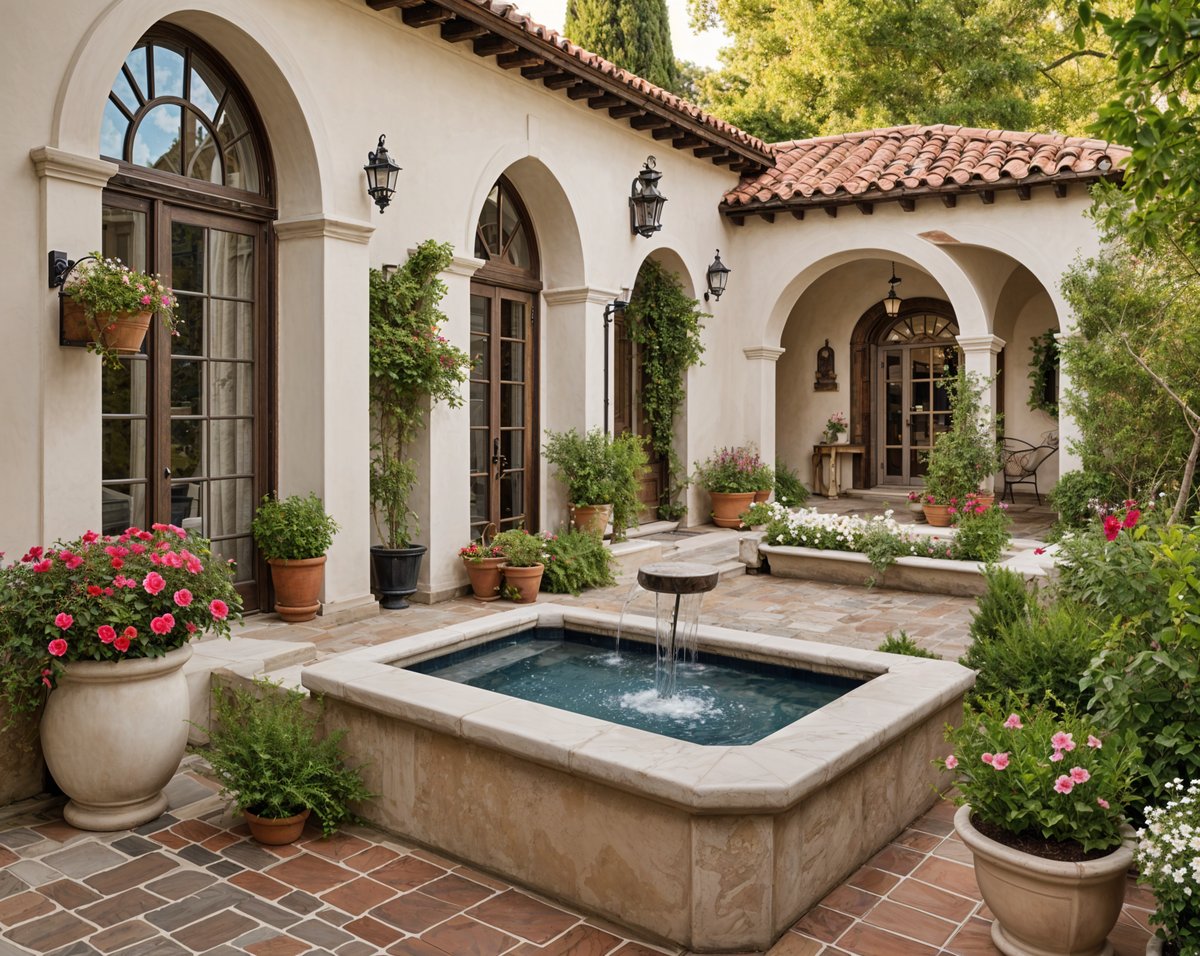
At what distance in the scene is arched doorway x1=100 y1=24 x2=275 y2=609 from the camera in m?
6.39

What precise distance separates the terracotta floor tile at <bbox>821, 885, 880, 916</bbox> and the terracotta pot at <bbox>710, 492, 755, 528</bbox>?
8686 mm

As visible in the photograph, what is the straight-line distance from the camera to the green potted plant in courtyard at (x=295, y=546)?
7.00 metres

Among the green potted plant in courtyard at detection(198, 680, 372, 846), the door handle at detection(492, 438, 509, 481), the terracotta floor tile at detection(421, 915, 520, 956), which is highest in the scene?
the door handle at detection(492, 438, 509, 481)

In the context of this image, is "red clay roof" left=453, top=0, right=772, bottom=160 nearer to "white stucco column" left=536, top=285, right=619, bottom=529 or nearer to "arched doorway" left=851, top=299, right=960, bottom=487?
"white stucco column" left=536, top=285, right=619, bottom=529

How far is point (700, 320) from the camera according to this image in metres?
12.6

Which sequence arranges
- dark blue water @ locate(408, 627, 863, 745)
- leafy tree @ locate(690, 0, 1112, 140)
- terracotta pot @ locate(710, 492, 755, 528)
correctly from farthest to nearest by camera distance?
leafy tree @ locate(690, 0, 1112, 140) < terracotta pot @ locate(710, 492, 755, 528) < dark blue water @ locate(408, 627, 863, 745)

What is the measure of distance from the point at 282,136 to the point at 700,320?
643 centimetres

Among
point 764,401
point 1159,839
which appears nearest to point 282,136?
point 1159,839

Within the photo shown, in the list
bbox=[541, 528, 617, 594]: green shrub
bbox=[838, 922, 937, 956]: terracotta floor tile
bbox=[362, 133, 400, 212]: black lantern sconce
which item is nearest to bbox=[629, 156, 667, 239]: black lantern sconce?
bbox=[541, 528, 617, 594]: green shrub

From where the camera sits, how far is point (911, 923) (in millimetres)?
3404

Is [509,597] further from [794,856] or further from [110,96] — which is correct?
[794,856]

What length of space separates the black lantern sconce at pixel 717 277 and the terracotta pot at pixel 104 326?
7937 millimetres

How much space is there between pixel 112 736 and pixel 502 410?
611cm

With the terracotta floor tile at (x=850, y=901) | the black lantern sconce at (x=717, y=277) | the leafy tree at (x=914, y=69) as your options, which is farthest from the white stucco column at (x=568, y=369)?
Answer: the leafy tree at (x=914, y=69)
